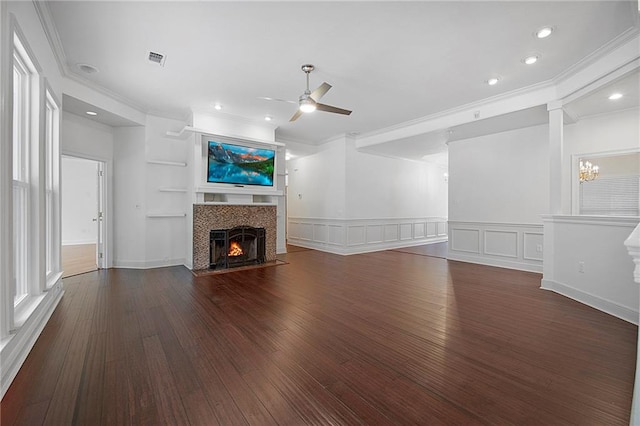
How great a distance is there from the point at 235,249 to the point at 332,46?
4.30m

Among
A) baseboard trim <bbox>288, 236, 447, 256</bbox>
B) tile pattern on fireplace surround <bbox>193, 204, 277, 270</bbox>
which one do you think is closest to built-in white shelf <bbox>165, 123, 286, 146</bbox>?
tile pattern on fireplace surround <bbox>193, 204, 277, 270</bbox>

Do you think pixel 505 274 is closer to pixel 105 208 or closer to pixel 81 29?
pixel 81 29

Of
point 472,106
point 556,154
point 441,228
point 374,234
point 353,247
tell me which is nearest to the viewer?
point 556,154

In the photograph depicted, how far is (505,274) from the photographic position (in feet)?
16.8

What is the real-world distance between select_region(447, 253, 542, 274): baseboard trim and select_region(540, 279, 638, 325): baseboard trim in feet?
4.29

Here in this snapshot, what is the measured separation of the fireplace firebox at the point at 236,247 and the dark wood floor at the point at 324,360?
5.48 ft

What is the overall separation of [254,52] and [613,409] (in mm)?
4380

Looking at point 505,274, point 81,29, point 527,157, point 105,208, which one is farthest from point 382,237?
point 81,29

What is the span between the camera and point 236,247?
19.5ft

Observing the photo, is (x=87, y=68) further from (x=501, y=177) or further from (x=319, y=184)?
(x=501, y=177)

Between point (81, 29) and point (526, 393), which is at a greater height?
point (81, 29)

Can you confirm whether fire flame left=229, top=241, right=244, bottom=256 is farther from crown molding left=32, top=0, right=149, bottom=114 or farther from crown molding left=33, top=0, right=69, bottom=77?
crown molding left=33, top=0, right=69, bottom=77

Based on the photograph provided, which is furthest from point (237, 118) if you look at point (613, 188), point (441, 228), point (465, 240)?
point (441, 228)

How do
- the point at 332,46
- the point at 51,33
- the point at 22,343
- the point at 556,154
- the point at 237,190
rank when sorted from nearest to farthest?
the point at 22,343, the point at 51,33, the point at 332,46, the point at 556,154, the point at 237,190
